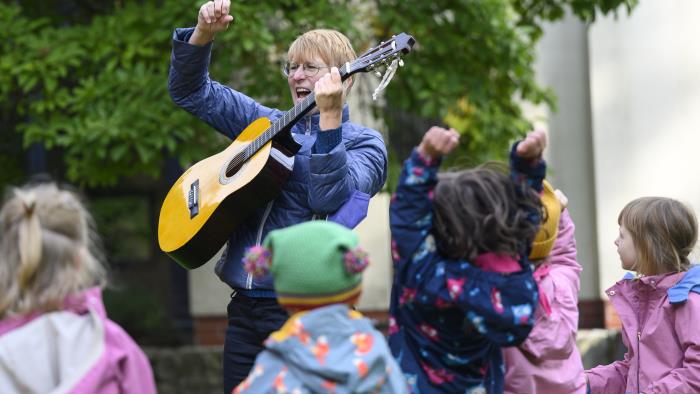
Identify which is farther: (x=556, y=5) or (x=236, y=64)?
(x=556, y=5)

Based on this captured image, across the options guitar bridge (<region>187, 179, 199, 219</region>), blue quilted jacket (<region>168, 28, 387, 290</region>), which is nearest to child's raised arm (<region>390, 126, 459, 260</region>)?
blue quilted jacket (<region>168, 28, 387, 290</region>)

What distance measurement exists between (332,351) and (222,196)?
1.08 metres

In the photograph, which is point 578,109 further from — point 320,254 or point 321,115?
point 320,254

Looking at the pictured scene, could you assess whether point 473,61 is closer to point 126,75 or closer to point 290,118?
point 126,75

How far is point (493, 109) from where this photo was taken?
23.2 feet

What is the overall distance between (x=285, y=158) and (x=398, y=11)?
10.8ft

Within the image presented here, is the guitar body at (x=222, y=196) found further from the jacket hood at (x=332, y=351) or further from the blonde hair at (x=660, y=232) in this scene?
the blonde hair at (x=660, y=232)

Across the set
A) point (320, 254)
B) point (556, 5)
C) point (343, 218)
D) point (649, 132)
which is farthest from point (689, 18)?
point (320, 254)

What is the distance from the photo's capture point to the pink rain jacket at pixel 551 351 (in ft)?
11.0

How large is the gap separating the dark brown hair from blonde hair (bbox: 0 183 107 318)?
0.95 metres

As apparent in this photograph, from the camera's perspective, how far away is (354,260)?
279 cm

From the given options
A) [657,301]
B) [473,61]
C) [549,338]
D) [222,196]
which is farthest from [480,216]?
[473,61]

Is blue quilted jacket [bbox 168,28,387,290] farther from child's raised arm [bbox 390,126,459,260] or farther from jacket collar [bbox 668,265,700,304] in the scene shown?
jacket collar [bbox 668,265,700,304]

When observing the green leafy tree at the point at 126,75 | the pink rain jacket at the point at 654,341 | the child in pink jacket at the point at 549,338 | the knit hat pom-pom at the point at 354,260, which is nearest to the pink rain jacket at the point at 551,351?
the child in pink jacket at the point at 549,338
